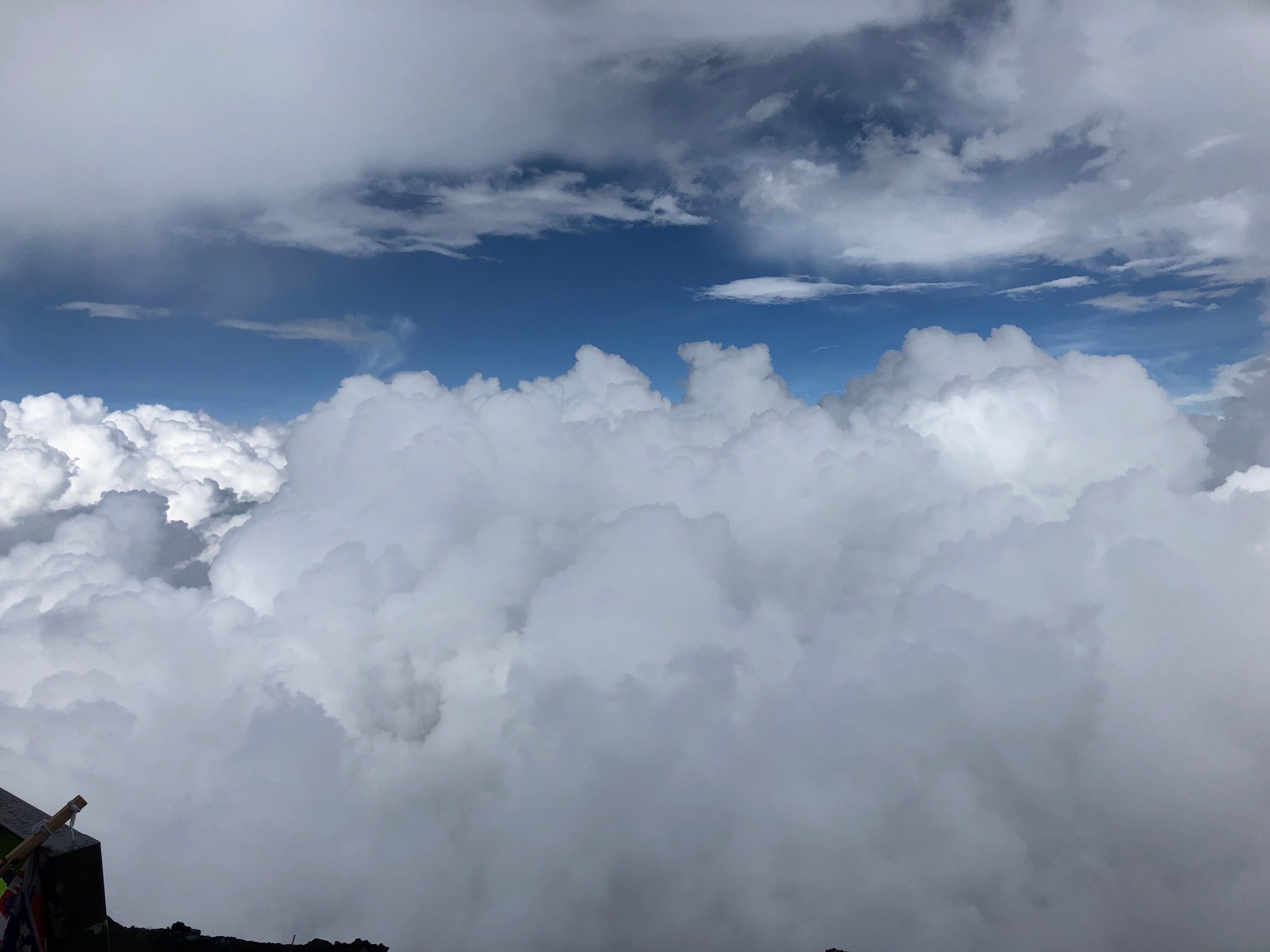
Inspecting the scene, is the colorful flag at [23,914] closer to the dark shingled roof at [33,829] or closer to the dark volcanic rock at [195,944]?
the dark shingled roof at [33,829]

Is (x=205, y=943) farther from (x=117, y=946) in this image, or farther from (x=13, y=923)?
(x=13, y=923)

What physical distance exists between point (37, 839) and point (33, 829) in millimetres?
6857

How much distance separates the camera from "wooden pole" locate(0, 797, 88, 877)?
2159 centimetres

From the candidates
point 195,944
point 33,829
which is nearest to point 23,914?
point 33,829

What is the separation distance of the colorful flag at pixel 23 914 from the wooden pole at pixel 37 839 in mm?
741

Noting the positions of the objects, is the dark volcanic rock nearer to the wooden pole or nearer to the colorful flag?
the colorful flag

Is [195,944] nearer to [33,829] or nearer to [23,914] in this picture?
[33,829]

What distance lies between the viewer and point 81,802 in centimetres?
2489

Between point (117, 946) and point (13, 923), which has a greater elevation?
point (13, 923)

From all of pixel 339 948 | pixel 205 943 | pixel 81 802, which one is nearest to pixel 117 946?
pixel 81 802

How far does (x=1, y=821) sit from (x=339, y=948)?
174 metres

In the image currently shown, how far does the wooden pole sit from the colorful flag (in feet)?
2.43

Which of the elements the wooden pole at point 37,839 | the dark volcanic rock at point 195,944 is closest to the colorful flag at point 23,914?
the wooden pole at point 37,839

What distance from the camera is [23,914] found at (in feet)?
80.0
